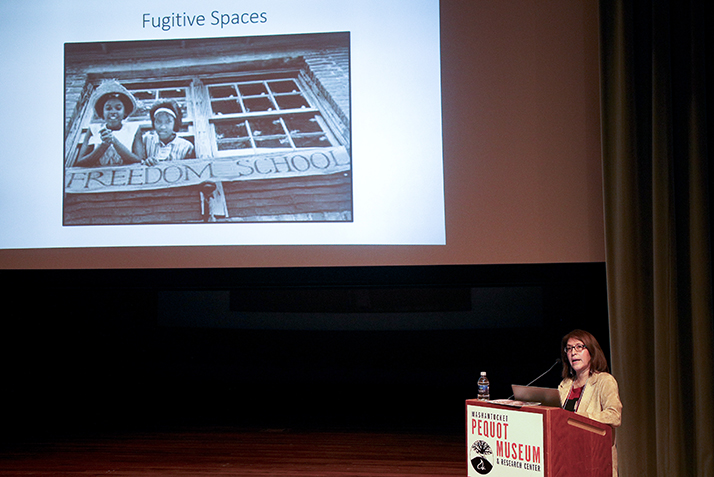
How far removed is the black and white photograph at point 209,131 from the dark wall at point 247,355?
1354mm

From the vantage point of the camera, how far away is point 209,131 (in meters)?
3.24

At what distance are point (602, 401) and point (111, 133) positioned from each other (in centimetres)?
289

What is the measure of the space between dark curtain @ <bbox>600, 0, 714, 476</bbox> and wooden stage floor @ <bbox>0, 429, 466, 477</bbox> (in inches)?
43.7

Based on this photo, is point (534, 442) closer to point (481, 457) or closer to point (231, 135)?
point (481, 457)

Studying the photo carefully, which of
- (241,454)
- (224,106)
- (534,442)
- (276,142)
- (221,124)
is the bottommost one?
(241,454)

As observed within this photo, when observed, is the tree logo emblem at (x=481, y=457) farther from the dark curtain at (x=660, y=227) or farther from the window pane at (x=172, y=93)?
the window pane at (x=172, y=93)

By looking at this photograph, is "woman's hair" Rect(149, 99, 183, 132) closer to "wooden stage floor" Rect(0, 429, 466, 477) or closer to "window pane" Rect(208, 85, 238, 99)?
"window pane" Rect(208, 85, 238, 99)

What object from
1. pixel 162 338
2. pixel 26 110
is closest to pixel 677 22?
pixel 26 110

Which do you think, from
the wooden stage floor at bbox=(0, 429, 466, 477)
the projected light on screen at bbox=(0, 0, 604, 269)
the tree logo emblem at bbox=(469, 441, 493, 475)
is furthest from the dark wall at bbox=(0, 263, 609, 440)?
the tree logo emblem at bbox=(469, 441, 493, 475)

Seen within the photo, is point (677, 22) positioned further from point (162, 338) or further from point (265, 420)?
point (162, 338)

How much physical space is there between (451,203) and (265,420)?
2.49 meters

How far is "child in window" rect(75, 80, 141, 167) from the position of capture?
10.7 feet

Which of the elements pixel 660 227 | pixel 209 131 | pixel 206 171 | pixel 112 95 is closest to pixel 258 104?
pixel 209 131

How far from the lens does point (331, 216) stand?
318cm
